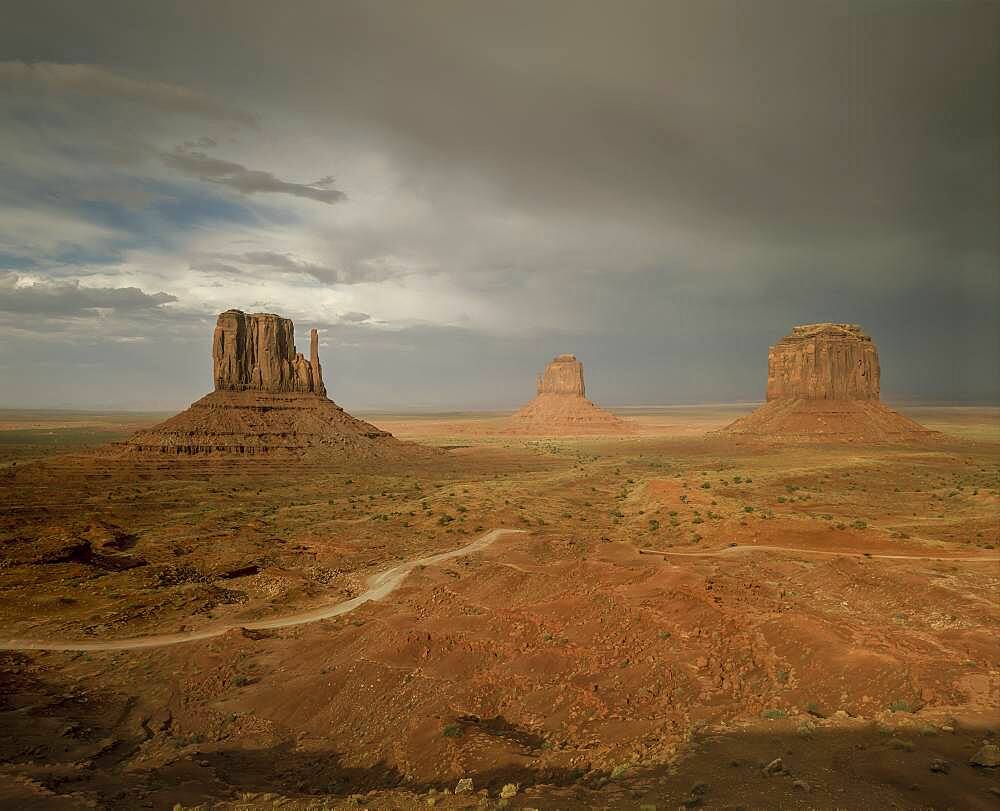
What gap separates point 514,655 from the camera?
18.6 meters

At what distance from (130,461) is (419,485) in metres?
45.0

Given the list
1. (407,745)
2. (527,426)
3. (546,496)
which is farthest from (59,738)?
(527,426)

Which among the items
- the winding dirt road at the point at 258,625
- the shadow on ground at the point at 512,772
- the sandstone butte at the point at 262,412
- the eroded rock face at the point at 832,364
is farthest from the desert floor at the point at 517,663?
the eroded rock face at the point at 832,364

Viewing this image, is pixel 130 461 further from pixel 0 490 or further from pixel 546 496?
pixel 546 496

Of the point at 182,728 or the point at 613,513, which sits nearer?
the point at 182,728

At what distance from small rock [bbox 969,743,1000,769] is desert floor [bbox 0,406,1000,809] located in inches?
5.8

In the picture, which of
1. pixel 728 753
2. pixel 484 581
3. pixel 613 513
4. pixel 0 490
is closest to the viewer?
pixel 728 753

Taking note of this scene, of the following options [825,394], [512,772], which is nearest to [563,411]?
[825,394]

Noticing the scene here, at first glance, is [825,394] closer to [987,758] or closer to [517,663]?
[517,663]

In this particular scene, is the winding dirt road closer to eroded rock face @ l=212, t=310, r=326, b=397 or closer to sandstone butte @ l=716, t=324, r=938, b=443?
eroded rock face @ l=212, t=310, r=326, b=397

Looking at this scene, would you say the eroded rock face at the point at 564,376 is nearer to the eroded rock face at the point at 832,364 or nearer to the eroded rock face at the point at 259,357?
the eroded rock face at the point at 832,364

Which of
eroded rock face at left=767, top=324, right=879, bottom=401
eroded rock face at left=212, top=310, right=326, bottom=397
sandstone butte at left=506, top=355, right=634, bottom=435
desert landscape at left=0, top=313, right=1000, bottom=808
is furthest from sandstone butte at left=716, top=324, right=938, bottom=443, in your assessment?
eroded rock face at left=212, top=310, right=326, bottom=397

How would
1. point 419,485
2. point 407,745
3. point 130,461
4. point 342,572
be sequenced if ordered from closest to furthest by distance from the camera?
1. point 407,745
2. point 342,572
3. point 419,485
4. point 130,461

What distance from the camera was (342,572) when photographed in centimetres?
3177
